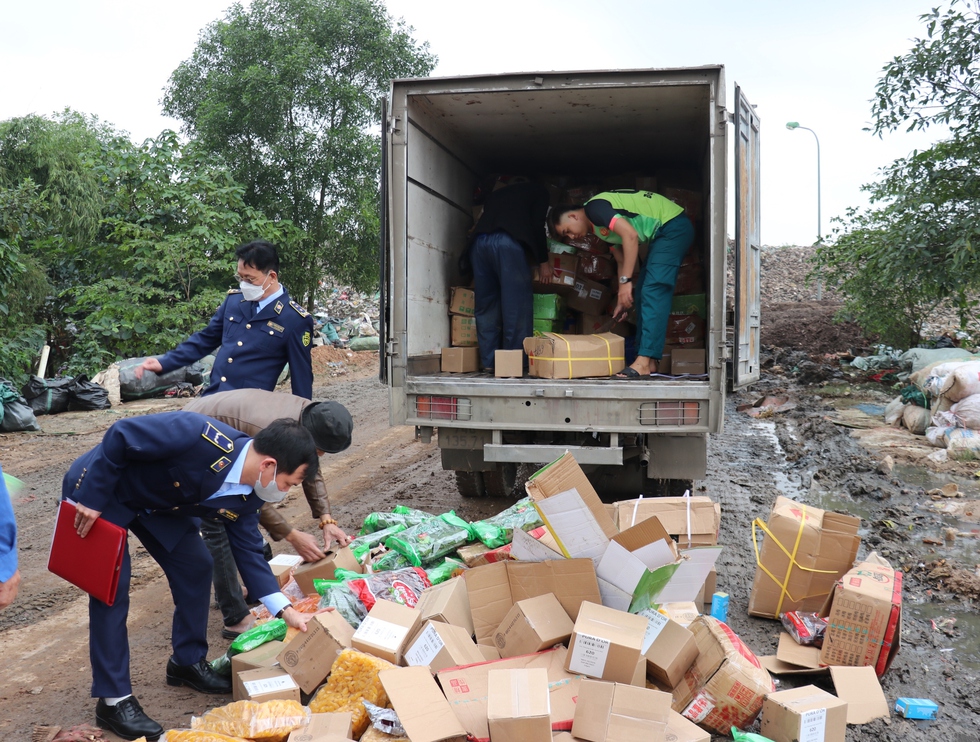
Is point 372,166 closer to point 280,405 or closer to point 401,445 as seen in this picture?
point 401,445

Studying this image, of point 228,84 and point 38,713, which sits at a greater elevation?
point 228,84

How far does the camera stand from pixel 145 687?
3145 mm

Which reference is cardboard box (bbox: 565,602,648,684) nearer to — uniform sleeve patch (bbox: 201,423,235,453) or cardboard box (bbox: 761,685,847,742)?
cardboard box (bbox: 761,685,847,742)

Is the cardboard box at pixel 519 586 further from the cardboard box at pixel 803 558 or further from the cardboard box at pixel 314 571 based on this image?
the cardboard box at pixel 803 558

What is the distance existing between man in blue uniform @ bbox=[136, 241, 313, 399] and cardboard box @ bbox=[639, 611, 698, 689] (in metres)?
2.09

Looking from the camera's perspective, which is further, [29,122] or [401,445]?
[29,122]

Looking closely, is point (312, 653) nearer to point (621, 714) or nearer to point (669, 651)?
point (621, 714)

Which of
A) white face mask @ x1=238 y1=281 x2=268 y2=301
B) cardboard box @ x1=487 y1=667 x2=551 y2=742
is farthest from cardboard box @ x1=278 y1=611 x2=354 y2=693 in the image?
white face mask @ x1=238 y1=281 x2=268 y2=301

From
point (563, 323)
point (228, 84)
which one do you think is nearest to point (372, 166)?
point (228, 84)

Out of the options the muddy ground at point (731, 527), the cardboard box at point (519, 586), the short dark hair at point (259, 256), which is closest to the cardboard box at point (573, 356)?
the muddy ground at point (731, 527)

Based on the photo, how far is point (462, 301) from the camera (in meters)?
6.05

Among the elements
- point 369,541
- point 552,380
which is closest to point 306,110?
point 552,380

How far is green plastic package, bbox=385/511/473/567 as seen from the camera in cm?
383

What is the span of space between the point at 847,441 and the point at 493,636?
20.5 ft
